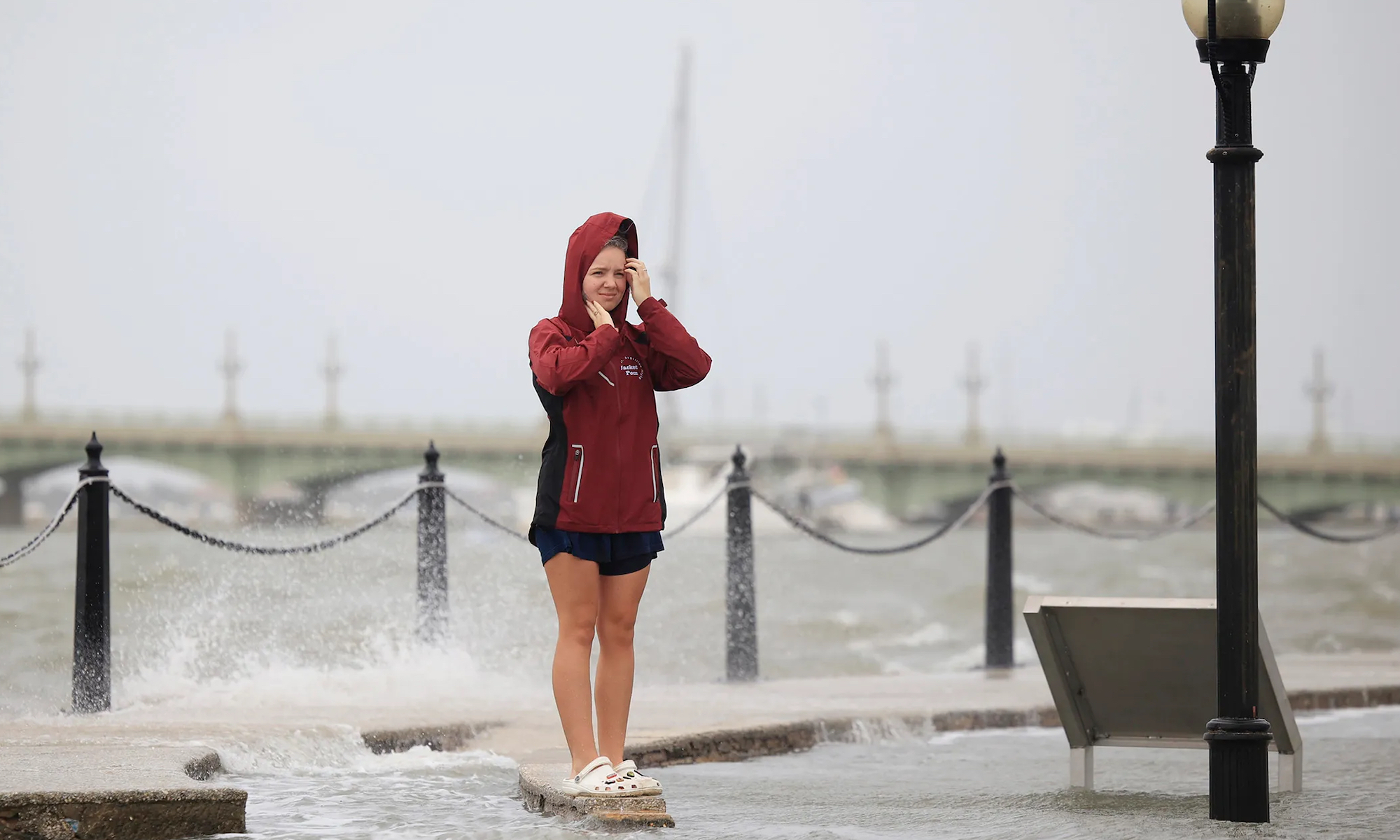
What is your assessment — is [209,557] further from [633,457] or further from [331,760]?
[633,457]

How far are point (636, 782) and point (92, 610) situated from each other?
12.9ft

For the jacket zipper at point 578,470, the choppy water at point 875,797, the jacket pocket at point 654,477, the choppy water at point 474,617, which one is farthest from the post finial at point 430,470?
the jacket zipper at point 578,470

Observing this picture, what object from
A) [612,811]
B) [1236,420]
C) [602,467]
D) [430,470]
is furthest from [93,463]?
[1236,420]

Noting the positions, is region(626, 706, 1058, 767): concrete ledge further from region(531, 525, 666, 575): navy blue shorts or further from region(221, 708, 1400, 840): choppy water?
region(531, 525, 666, 575): navy blue shorts

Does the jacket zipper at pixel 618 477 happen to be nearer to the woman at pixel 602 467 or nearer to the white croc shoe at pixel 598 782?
the woman at pixel 602 467

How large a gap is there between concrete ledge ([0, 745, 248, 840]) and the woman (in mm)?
976

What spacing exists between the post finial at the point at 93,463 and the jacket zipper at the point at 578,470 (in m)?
Answer: 3.97

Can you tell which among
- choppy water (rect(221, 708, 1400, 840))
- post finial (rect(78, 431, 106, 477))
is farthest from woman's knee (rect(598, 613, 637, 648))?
post finial (rect(78, 431, 106, 477))

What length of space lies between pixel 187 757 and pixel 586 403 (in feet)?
6.15

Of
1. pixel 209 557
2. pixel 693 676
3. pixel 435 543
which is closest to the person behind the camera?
pixel 435 543

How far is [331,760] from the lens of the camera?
20.8ft

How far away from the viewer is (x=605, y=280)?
491cm

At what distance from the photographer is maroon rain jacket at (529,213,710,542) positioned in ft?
15.7

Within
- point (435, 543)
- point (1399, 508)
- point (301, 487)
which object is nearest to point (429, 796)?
point (435, 543)
